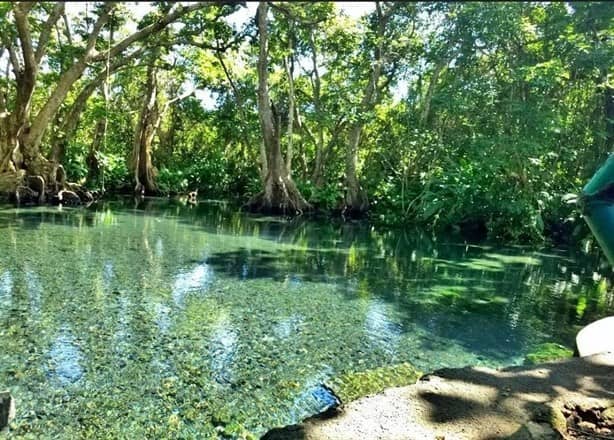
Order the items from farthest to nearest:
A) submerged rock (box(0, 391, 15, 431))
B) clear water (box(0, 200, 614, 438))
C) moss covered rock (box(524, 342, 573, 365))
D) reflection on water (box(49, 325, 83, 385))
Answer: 1. moss covered rock (box(524, 342, 573, 365))
2. reflection on water (box(49, 325, 83, 385))
3. clear water (box(0, 200, 614, 438))
4. submerged rock (box(0, 391, 15, 431))

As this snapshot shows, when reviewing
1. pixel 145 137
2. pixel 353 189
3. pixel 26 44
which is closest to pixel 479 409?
pixel 26 44

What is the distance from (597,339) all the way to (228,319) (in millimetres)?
3417

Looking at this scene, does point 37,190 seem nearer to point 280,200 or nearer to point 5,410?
point 280,200

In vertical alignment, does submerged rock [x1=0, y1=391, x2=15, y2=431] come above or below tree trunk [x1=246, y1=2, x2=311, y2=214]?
below

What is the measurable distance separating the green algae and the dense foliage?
6931 mm

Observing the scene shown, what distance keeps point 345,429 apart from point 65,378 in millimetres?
2381

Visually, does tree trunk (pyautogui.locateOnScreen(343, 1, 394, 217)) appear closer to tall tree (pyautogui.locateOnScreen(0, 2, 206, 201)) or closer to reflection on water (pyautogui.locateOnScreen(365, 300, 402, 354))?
tall tree (pyautogui.locateOnScreen(0, 2, 206, 201))

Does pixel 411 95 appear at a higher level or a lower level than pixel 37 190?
higher

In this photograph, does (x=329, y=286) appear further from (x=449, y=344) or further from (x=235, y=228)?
(x=235, y=228)

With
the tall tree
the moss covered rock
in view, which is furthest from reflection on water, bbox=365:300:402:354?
the tall tree

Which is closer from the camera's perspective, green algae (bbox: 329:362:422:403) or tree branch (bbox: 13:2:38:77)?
green algae (bbox: 329:362:422:403)

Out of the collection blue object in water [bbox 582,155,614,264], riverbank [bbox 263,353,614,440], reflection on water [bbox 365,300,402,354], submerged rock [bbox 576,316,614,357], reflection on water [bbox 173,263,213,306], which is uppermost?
blue object in water [bbox 582,155,614,264]

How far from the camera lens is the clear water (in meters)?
3.42

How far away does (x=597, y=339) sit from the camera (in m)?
3.97
